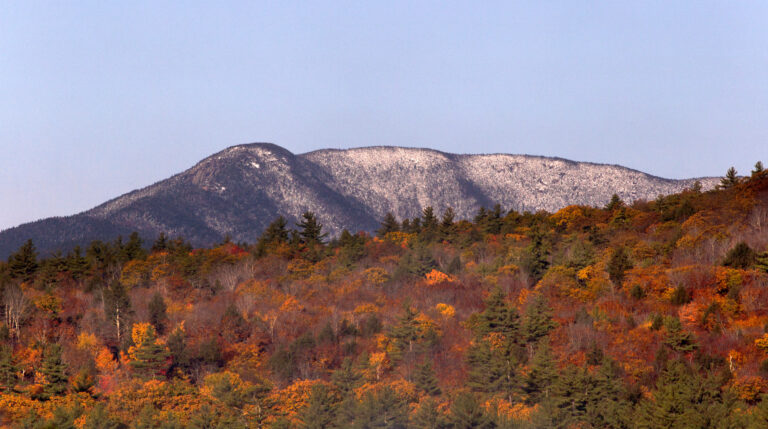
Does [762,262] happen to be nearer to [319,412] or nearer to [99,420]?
[319,412]

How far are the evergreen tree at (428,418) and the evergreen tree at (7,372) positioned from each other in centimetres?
3971

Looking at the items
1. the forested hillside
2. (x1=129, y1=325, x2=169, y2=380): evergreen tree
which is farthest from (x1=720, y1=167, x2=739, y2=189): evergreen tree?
(x1=129, y1=325, x2=169, y2=380): evergreen tree

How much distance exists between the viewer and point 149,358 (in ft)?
268

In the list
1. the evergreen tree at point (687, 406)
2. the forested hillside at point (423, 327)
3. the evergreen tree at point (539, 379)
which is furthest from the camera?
the evergreen tree at point (539, 379)

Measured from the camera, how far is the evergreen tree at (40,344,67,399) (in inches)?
2965

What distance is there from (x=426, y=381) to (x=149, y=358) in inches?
1104

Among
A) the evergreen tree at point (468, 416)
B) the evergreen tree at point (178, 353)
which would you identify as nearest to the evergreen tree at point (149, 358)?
the evergreen tree at point (178, 353)

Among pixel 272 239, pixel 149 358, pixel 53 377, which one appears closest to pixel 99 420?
pixel 53 377

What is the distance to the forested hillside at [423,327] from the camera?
65062 millimetres

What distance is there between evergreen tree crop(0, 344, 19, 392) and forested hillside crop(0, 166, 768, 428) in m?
0.21

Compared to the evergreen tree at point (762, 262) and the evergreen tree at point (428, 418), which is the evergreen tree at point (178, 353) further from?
the evergreen tree at point (762, 262)

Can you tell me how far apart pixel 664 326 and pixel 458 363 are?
815 inches

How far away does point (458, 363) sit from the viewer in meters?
84.4

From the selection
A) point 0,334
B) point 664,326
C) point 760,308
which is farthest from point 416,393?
point 0,334
